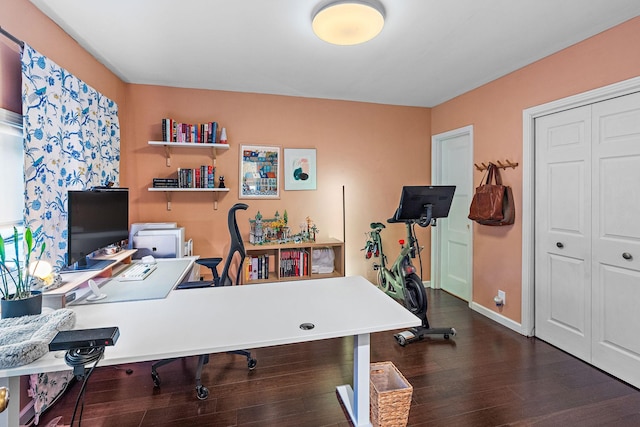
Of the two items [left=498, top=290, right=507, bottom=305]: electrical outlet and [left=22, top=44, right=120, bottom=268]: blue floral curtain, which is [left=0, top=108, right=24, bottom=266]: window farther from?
[left=498, top=290, right=507, bottom=305]: electrical outlet

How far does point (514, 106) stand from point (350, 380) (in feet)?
9.51

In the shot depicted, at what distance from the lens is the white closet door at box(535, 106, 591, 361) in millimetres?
2471

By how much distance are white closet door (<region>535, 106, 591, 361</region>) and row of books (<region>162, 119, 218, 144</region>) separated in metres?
3.21

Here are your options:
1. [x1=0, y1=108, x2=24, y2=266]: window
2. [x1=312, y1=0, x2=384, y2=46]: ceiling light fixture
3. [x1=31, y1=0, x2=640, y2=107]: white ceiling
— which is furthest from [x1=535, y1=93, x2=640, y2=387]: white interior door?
[x1=0, y1=108, x2=24, y2=266]: window

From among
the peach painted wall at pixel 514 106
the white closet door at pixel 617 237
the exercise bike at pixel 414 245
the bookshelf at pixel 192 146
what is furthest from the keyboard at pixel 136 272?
the white closet door at pixel 617 237

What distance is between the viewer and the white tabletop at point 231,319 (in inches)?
47.9

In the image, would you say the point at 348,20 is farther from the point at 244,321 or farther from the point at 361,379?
the point at 361,379

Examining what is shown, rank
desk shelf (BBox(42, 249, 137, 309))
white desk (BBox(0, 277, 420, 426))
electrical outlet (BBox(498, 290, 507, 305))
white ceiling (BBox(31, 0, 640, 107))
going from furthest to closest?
1. electrical outlet (BBox(498, 290, 507, 305))
2. white ceiling (BBox(31, 0, 640, 107))
3. desk shelf (BBox(42, 249, 137, 309))
4. white desk (BBox(0, 277, 420, 426))

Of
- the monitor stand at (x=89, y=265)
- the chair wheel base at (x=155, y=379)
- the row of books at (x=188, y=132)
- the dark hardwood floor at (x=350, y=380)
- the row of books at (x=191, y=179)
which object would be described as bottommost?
the dark hardwood floor at (x=350, y=380)

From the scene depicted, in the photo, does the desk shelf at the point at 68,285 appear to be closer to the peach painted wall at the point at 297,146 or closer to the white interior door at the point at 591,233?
the peach painted wall at the point at 297,146

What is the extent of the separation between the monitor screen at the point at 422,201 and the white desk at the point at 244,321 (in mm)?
1049

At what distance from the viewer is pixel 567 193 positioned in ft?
8.50

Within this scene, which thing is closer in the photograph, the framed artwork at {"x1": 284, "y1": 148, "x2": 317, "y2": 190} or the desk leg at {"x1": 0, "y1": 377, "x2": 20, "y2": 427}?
the desk leg at {"x1": 0, "y1": 377, "x2": 20, "y2": 427}

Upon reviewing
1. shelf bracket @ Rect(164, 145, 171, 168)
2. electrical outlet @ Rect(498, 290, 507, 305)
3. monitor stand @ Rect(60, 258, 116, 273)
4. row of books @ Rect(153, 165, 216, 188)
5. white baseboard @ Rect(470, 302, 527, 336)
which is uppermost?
shelf bracket @ Rect(164, 145, 171, 168)
